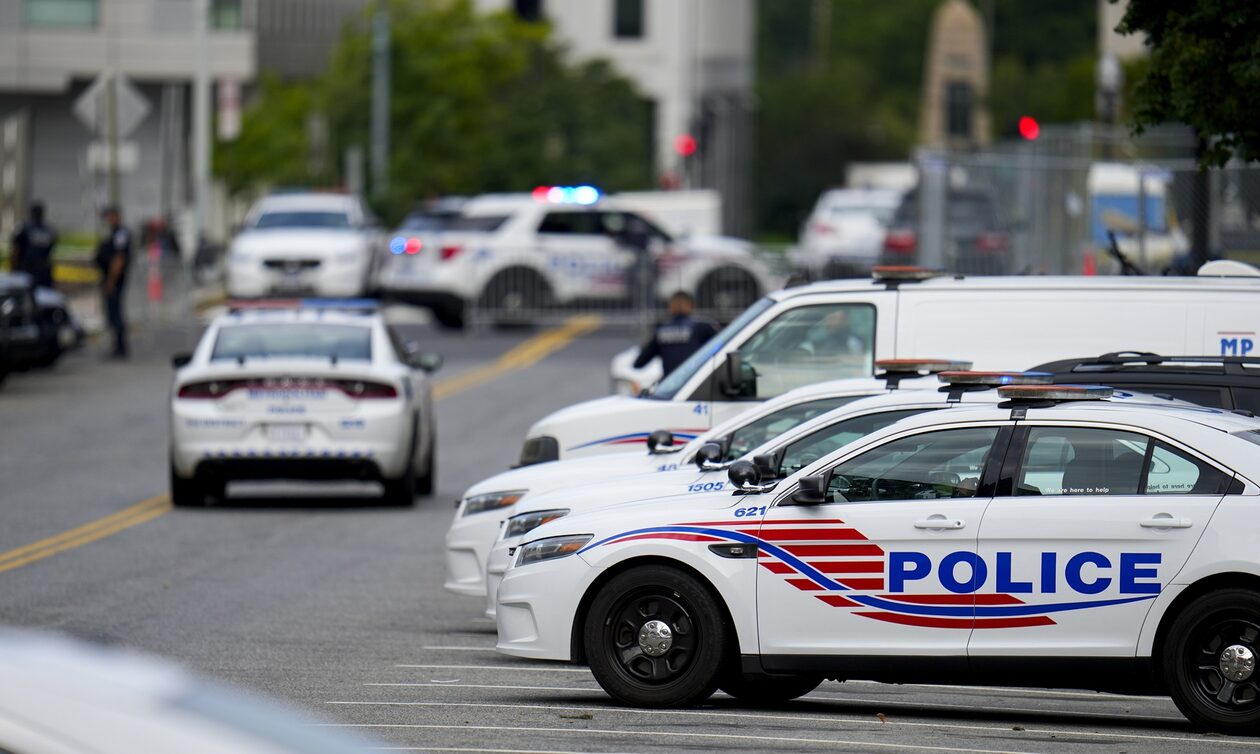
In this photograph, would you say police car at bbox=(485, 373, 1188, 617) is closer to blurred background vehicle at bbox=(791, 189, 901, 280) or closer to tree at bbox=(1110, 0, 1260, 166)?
tree at bbox=(1110, 0, 1260, 166)

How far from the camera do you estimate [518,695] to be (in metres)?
9.80

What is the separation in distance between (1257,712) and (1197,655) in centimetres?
31

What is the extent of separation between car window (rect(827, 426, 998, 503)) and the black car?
200 cm

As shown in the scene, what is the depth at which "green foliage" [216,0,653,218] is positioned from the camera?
5519cm

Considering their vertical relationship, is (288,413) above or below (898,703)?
above

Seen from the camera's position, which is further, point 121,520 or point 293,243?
point 293,243

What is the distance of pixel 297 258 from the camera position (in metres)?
35.2

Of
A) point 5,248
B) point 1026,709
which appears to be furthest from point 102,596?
point 5,248

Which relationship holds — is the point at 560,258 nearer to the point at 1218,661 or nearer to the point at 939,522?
the point at 939,522

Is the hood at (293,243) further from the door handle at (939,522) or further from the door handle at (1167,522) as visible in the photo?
the door handle at (1167,522)

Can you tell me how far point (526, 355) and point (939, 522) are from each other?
23.0m

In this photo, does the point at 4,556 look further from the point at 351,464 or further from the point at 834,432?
the point at 834,432

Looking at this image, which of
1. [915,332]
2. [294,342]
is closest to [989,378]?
[915,332]

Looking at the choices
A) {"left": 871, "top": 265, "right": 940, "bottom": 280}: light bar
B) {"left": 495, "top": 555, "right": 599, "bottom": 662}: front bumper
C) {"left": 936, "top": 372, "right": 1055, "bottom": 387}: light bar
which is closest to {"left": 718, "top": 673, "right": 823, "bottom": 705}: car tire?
{"left": 495, "top": 555, "right": 599, "bottom": 662}: front bumper
